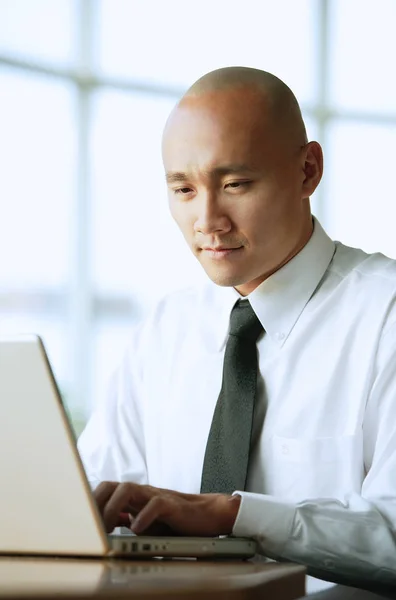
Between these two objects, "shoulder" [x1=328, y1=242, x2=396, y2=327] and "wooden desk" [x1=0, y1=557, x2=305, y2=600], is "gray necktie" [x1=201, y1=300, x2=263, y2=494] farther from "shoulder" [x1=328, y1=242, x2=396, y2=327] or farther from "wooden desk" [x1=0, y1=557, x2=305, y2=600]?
"wooden desk" [x1=0, y1=557, x2=305, y2=600]

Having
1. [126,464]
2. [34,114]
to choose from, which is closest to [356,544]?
[126,464]

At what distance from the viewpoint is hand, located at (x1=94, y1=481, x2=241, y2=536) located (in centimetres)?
148

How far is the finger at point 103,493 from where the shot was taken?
1.54 metres

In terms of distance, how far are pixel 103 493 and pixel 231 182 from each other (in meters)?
0.75

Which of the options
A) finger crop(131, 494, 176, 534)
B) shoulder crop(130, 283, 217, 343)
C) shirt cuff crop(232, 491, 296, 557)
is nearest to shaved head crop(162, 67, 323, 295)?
shoulder crop(130, 283, 217, 343)

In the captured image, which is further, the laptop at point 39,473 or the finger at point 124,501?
the finger at point 124,501

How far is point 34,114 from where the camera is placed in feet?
16.3

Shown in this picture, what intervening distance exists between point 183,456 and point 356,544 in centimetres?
62

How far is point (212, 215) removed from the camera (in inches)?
79.6

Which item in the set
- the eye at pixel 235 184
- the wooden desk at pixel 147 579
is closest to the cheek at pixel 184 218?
the eye at pixel 235 184

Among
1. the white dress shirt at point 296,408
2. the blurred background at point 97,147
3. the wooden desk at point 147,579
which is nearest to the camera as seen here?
the wooden desk at point 147,579

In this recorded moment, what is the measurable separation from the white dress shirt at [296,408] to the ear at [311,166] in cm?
11

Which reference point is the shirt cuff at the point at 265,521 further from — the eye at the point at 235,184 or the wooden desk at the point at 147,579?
the eye at the point at 235,184

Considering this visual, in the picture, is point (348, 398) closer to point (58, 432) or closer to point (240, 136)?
point (240, 136)
